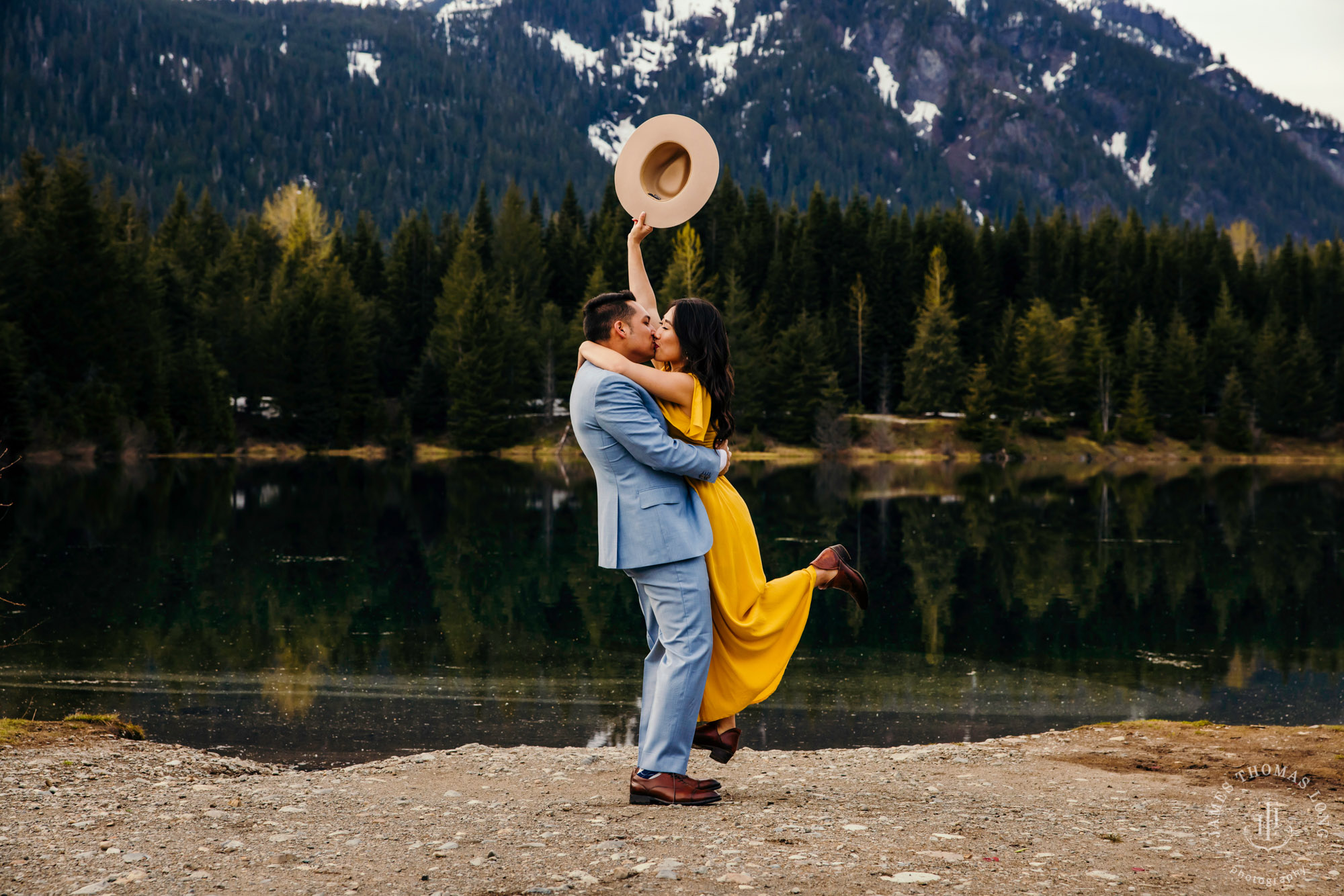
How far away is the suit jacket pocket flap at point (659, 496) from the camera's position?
6074mm

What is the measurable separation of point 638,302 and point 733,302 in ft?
238

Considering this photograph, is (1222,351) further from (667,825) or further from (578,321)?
(667,825)

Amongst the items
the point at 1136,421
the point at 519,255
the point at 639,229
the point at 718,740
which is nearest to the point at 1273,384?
the point at 1136,421

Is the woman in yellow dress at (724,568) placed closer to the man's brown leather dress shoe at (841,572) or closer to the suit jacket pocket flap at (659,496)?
the man's brown leather dress shoe at (841,572)

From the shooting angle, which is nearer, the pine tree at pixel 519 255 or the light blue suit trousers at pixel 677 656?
the light blue suit trousers at pixel 677 656

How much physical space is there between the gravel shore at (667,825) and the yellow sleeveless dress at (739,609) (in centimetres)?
65

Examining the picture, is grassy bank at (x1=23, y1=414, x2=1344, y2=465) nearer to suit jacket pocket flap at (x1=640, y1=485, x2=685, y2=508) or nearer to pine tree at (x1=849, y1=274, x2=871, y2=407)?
pine tree at (x1=849, y1=274, x2=871, y2=407)

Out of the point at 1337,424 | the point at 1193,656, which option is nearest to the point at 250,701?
the point at 1193,656

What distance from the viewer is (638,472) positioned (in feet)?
20.1

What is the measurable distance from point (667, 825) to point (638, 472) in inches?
72.1

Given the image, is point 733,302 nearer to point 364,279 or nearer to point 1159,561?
point 364,279

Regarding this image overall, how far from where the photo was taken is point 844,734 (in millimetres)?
10445

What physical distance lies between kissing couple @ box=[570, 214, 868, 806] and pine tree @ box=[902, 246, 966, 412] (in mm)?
72633

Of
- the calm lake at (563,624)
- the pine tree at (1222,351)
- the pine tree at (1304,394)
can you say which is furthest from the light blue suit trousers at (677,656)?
the pine tree at (1222,351)
